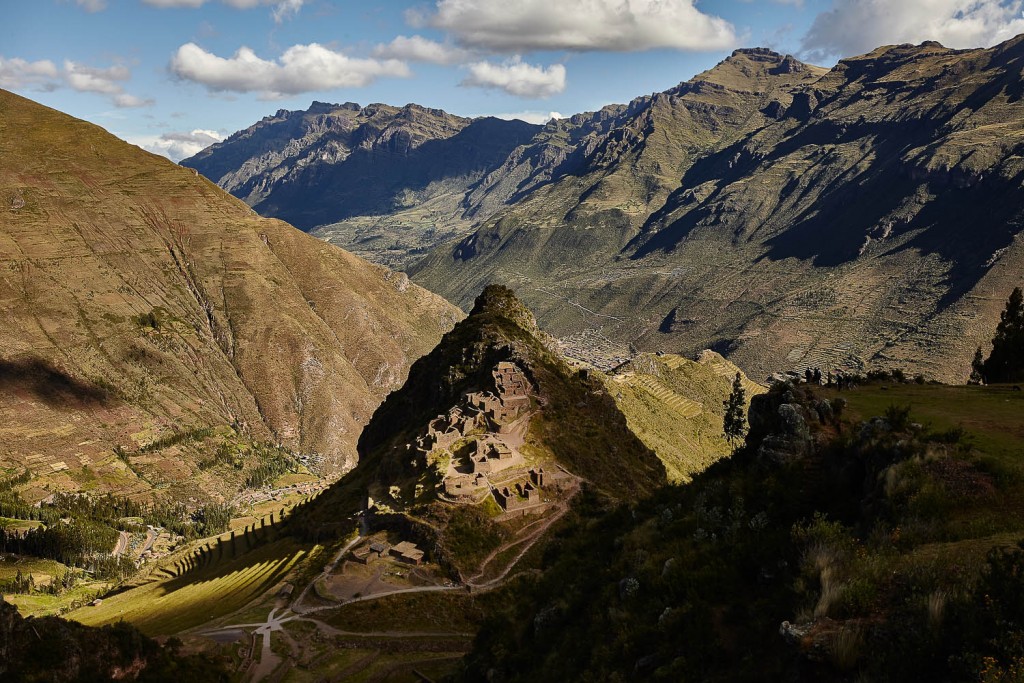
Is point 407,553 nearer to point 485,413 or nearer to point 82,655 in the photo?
point 82,655

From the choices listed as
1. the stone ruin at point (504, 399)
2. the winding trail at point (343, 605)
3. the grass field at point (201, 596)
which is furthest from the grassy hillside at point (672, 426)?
the grass field at point (201, 596)

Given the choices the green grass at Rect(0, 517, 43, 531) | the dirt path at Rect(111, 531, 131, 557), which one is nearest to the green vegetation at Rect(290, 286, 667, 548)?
the dirt path at Rect(111, 531, 131, 557)

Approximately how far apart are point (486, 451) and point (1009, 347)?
54.1 metres

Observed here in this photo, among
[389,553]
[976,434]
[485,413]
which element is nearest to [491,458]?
[485,413]

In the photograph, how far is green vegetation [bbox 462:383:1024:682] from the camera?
14398mm

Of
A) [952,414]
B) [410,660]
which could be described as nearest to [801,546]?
[952,414]

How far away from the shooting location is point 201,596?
270 ft

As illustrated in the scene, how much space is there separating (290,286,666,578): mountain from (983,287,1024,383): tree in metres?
41.4

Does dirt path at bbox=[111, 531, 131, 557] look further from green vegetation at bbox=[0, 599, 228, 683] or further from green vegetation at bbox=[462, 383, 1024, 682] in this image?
green vegetation at bbox=[462, 383, 1024, 682]

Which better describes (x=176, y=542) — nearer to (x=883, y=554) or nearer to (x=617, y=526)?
(x=617, y=526)

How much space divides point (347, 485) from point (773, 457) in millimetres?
86060

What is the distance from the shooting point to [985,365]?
65625 mm

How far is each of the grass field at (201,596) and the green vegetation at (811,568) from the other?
49478 mm

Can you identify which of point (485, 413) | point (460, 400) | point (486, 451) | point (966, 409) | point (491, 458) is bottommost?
point (491, 458)
